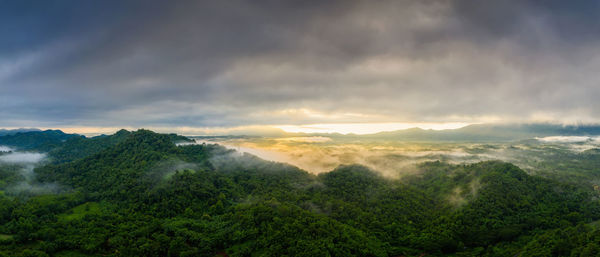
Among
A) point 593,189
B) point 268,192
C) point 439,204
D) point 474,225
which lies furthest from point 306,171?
point 593,189

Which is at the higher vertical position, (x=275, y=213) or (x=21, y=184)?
(x=21, y=184)

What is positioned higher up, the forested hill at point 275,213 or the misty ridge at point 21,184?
the misty ridge at point 21,184

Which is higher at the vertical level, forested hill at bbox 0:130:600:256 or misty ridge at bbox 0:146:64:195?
misty ridge at bbox 0:146:64:195

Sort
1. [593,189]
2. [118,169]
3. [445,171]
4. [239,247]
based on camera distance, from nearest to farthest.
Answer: [239,247]
[118,169]
[593,189]
[445,171]

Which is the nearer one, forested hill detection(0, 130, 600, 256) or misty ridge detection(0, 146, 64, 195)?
forested hill detection(0, 130, 600, 256)

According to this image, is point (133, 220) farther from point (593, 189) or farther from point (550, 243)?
point (593, 189)

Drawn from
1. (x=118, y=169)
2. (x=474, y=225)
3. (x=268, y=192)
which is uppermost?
(x=118, y=169)

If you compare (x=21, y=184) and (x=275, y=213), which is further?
(x=21, y=184)

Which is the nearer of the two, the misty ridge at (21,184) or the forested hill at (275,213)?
the forested hill at (275,213)
